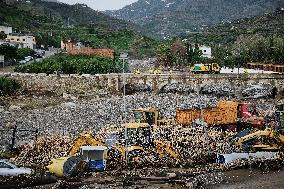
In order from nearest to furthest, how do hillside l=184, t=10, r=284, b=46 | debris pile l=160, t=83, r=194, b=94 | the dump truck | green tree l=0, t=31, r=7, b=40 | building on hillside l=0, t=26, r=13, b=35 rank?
the dump truck < debris pile l=160, t=83, r=194, b=94 < green tree l=0, t=31, r=7, b=40 < building on hillside l=0, t=26, r=13, b=35 < hillside l=184, t=10, r=284, b=46

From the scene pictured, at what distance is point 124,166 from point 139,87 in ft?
163

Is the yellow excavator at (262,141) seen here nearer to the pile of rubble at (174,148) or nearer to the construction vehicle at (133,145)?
the pile of rubble at (174,148)

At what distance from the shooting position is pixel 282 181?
21.4m

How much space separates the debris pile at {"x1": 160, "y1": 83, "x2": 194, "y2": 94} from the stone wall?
1.62 m

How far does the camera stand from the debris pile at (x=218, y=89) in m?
67.5

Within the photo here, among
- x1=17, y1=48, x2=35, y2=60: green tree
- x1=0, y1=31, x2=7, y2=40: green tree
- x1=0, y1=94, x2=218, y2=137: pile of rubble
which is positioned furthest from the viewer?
x1=0, y1=31, x2=7, y2=40: green tree

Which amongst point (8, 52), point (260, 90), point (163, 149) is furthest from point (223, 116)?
point (8, 52)

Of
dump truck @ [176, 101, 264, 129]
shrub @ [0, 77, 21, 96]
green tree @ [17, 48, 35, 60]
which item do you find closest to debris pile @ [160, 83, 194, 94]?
shrub @ [0, 77, 21, 96]

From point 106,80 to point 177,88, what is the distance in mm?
11963

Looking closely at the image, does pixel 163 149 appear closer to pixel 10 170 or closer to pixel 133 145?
pixel 133 145

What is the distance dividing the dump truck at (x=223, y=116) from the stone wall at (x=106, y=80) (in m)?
31.9

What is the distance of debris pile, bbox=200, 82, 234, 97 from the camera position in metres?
67.5

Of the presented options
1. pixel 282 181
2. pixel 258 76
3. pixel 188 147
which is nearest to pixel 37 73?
pixel 258 76

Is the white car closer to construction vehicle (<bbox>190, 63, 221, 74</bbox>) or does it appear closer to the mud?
the mud
